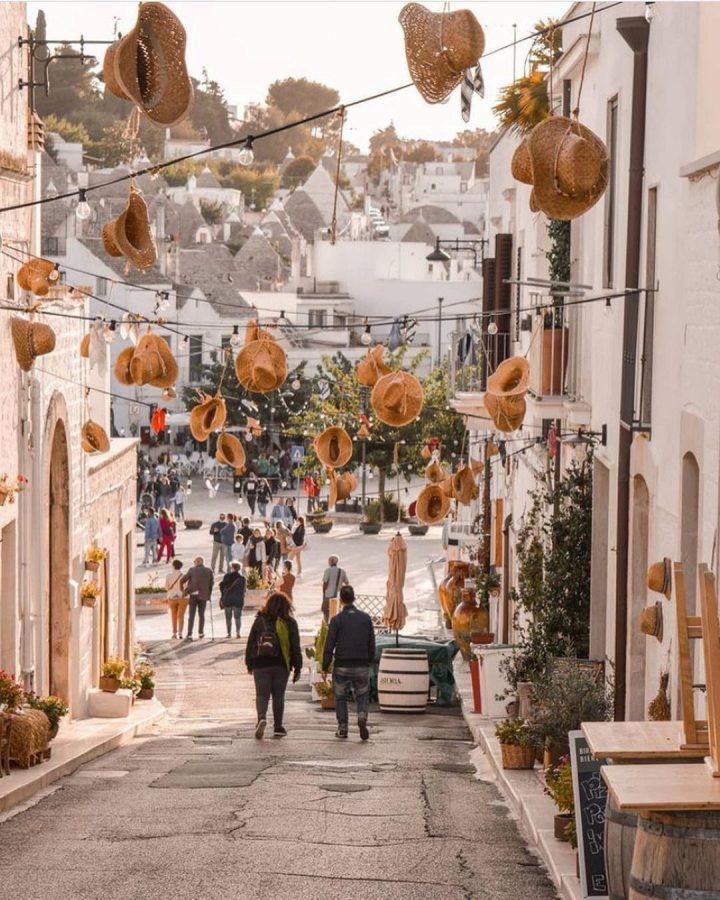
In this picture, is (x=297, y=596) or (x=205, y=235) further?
(x=205, y=235)

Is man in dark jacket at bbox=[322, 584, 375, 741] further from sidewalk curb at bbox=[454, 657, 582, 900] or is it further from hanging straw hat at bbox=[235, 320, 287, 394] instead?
hanging straw hat at bbox=[235, 320, 287, 394]

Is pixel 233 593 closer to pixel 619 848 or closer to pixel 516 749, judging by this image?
pixel 516 749

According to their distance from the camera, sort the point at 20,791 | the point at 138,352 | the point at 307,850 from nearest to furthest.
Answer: the point at 307,850
the point at 20,791
the point at 138,352

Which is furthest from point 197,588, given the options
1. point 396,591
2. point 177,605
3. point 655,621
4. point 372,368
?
point 655,621

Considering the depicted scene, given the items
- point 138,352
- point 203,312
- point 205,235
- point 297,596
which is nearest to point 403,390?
point 138,352

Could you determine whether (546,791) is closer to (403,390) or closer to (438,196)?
(403,390)

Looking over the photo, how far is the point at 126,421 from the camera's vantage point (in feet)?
203

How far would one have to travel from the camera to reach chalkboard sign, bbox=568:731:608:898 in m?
8.21

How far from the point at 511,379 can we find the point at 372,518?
3163 cm

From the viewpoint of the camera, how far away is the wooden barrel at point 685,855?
5859 millimetres

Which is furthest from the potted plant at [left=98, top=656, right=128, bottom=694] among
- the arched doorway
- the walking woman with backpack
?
the walking woman with backpack

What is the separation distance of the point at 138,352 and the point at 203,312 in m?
53.7

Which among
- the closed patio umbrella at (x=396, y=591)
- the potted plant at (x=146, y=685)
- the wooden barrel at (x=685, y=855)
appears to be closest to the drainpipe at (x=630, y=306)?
the wooden barrel at (x=685, y=855)

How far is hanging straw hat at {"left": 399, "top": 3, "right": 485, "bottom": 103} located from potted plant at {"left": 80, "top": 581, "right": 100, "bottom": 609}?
13.1 meters
